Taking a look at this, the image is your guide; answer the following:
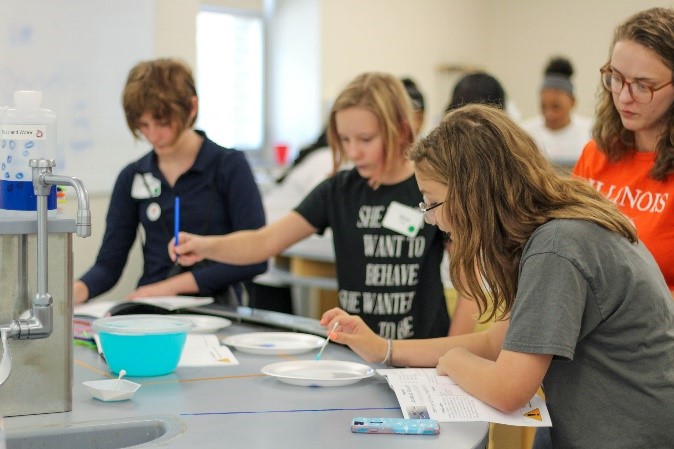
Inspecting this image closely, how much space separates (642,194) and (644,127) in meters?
0.16

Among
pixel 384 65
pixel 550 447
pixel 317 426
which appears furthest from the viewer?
pixel 384 65

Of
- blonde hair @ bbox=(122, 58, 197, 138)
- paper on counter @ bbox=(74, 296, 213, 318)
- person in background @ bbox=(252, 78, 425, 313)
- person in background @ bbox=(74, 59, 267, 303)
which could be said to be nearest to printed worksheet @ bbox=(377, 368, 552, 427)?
paper on counter @ bbox=(74, 296, 213, 318)

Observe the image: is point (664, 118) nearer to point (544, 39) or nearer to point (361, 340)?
point (361, 340)

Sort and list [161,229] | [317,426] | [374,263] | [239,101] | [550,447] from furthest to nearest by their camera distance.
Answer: [239,101] → [161,229] → [374,263] → [550,447] → [317,426]

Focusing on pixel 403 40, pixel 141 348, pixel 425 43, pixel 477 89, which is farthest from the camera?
pixel 425 43

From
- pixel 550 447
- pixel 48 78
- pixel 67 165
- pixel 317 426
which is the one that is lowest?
pixel 550 447

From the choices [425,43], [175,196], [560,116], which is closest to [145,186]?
[175,196]

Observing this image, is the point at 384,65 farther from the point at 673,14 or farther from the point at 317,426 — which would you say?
the point at 317,426

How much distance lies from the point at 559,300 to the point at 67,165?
2.35 metres

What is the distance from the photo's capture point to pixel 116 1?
342 cm

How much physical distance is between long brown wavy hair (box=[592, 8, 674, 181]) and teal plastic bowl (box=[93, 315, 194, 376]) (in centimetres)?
112

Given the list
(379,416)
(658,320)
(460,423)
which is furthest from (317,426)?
(658,320)

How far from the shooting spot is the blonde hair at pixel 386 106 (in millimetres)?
2359

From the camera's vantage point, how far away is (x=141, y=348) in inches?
66.7
